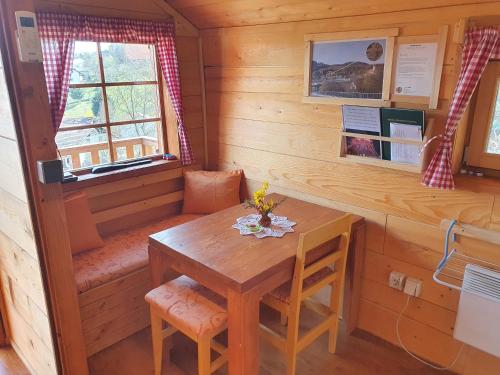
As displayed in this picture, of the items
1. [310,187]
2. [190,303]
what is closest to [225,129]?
[310,187]

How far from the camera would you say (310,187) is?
8.41 ft

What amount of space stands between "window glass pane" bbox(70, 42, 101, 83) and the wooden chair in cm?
177

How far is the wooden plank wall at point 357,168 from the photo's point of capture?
1939 millimetres

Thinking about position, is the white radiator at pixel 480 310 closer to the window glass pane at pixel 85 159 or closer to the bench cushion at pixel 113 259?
the bench cushion at pixel 113 259

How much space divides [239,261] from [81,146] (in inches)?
58.8

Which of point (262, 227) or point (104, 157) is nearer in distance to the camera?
point (262, 227)

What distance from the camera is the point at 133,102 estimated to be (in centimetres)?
283

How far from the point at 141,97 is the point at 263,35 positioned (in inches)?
39.0

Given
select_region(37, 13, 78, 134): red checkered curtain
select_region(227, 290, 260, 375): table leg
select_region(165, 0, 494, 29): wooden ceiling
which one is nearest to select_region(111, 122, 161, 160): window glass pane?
select_region(37, 13, 78, 134): red checkered curtain

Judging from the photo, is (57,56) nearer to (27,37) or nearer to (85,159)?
(85,159)

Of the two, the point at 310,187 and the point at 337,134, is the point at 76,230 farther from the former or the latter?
the point at 337,134

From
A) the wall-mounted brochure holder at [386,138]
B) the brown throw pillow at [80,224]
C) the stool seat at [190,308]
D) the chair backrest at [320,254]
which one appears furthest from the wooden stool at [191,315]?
the wall-mounted brochure holder at [386,138]

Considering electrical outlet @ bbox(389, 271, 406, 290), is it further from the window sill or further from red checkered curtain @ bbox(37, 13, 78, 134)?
red checkered curtain @ bbox(37, 13, 78, 134)

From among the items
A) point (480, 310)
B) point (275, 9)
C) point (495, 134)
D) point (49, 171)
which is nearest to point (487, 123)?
point (495, 134)
